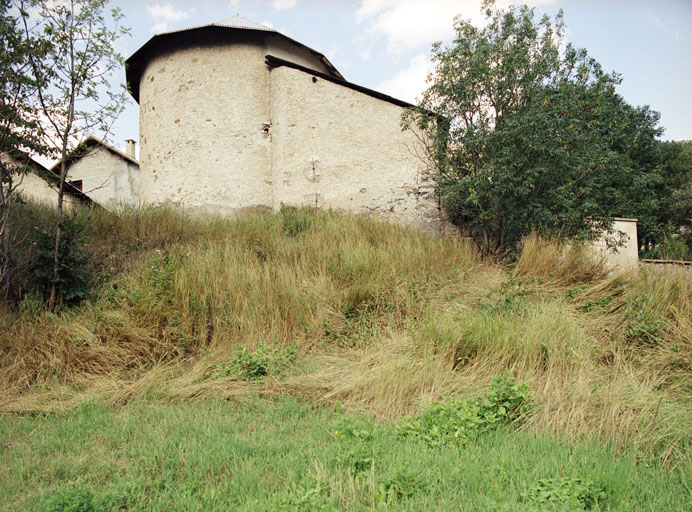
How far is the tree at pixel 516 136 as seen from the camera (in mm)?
7523

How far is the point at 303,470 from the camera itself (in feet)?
8.43

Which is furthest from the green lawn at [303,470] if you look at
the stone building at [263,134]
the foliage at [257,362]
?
the stone building at [263,134]

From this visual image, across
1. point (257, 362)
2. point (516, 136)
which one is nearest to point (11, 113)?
point (257, 362)

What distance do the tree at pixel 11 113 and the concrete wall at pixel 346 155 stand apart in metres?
5.79

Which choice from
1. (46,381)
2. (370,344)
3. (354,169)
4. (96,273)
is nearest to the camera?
(46,381)

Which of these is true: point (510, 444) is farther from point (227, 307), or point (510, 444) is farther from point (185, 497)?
point (227, 307)

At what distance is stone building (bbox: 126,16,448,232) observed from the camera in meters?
10.0

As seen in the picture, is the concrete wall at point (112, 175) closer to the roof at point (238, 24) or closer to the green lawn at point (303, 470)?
the roof at point (238, 24)

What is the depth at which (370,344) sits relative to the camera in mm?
4922

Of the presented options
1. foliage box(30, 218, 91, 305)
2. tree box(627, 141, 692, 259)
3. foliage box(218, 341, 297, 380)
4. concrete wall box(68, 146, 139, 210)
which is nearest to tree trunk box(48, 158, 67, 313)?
foliage box(30, 218, 91, 305)

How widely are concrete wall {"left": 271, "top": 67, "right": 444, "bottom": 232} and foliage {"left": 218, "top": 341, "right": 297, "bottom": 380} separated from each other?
5913 millimetres

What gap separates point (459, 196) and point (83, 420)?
724 centimetres

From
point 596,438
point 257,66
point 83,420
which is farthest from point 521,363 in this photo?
point 257,66

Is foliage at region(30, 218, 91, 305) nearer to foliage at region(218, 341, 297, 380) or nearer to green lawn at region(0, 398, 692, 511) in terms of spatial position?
A: green lawn at region(0, 398, 692, 511)
